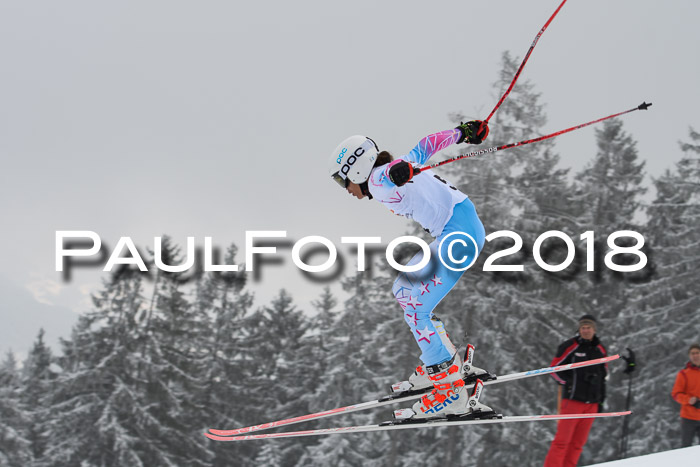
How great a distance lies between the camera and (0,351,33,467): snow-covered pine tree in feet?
70.5

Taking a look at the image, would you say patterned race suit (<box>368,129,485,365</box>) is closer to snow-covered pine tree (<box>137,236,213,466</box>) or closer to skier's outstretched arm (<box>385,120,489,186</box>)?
skier's outstretched arm (<box>385,120,489,186</box>)

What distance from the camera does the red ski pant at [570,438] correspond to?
5715mm

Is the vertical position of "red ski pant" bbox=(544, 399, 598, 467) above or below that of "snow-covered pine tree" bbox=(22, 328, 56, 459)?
above

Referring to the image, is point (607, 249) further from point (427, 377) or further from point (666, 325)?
point (427, 377)

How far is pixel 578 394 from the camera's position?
5.79m

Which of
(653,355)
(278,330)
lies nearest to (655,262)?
(653,355)

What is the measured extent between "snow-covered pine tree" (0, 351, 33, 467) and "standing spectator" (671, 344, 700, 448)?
2073cm

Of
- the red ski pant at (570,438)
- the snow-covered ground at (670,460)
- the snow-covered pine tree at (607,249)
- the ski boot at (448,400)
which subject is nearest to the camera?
the snow-covered ground at (670,460)

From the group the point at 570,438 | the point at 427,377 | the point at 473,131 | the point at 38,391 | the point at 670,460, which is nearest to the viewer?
the point at 473,131

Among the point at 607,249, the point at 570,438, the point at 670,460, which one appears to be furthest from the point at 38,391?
the point at 670,460

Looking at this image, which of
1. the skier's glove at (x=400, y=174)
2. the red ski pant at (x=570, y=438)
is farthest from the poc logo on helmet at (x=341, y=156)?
the red ski pant at (x=570, y=438)

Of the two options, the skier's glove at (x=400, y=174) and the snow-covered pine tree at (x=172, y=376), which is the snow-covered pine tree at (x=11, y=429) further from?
the skier's glove at (x=400, y=174)

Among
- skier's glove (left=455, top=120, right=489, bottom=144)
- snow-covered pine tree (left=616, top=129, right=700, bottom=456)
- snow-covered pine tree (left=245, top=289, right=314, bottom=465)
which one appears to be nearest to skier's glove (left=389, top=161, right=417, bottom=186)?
skier's glove (left=455, top=120, right=489, bottom=144)

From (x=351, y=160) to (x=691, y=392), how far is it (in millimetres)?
3979
